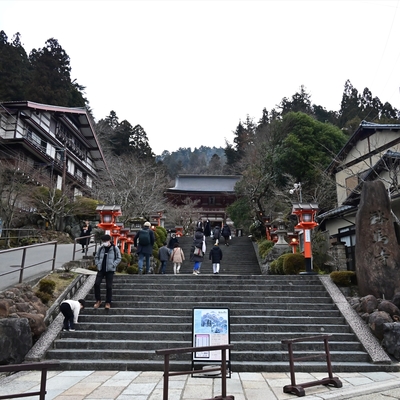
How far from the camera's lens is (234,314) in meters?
8.20

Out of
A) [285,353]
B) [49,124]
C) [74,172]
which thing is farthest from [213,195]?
[285,353]

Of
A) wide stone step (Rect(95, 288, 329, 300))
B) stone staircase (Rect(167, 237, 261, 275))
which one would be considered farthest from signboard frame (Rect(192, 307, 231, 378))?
stone staircase (Rect(167, 237, 261, 275))

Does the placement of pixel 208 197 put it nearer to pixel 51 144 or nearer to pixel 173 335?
pixel 51 144

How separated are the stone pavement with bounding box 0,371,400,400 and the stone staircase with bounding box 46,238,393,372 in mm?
338

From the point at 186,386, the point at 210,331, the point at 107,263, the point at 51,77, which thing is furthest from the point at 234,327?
the point at 51,77

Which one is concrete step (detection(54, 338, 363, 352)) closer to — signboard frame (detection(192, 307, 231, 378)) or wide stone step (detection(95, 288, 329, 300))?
signboard frame (detection(192, 307, 231, 378))

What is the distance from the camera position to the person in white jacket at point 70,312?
727 centimetres

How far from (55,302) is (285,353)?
531 centimetres

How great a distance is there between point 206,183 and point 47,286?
4050 cm

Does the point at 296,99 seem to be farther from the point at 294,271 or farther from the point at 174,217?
the point at 294,271

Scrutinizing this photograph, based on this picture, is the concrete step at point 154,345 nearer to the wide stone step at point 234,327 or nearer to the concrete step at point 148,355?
the concrete step at point 148,355

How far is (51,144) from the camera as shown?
3116 cm

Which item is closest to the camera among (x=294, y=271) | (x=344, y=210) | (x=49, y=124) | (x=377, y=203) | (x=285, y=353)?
(x=285, y=353)

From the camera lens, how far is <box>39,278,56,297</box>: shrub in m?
8.30
